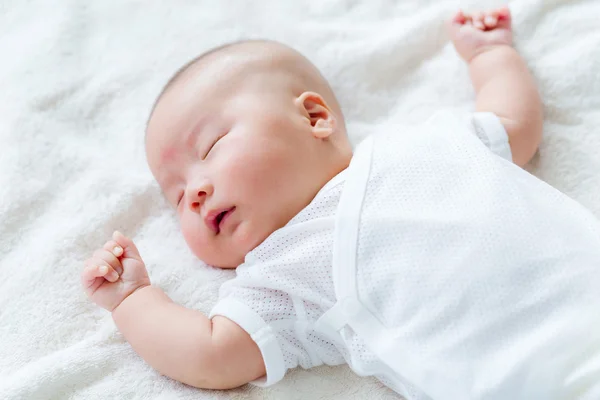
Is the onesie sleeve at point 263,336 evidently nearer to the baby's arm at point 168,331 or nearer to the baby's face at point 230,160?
the baby's arm at point 168,331

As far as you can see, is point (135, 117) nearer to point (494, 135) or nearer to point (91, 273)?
point (91, 273)

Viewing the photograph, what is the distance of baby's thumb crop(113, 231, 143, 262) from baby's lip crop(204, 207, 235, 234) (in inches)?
5.4

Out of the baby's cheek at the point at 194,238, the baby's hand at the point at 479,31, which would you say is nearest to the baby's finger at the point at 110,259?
the baby's cheek at the point at 194,238

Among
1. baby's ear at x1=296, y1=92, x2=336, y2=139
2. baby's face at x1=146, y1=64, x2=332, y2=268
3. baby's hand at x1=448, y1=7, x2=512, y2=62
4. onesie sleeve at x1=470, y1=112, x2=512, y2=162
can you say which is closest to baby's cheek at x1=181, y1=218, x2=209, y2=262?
baby's face at x1=146, y1=64, x2=332, y2=268

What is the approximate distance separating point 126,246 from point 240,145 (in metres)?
0.26

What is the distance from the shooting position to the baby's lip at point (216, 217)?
3.98 feet

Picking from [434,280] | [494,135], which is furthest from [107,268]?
[494,135]

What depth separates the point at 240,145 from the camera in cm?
121

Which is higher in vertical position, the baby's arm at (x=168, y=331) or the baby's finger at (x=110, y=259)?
the baby's finger at (x=110, y=259)

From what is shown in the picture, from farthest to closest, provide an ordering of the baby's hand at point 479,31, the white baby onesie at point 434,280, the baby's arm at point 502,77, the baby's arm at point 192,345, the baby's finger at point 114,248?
the baby's hand at point 479,31 < the baby's arm at point 502,77 < the baby's finger at point 114,248 < the baby's arm at point 192,345 < the white baby onesie at point 434,280

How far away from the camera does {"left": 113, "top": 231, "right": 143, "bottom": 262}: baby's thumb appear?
49.3 inches

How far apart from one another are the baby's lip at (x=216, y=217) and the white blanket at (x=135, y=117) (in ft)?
0.36

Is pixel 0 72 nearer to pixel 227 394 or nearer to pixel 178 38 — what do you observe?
pixel 178 38

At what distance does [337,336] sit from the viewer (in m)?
1.15
